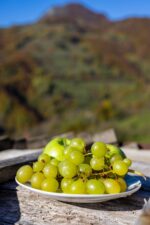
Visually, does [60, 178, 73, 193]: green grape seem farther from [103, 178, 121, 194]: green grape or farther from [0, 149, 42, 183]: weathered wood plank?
[0, 149, 42, 183]: weathered wood plank

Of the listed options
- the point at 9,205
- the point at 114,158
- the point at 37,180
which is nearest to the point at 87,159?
the point at 114,158

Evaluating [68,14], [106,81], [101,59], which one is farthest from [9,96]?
[68,14]

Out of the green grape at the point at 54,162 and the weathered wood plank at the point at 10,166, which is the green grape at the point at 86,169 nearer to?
the green grape at the point at 54,162

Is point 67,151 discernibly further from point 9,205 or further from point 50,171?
point 9,205

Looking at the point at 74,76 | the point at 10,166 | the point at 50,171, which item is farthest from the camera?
the point at 74,76

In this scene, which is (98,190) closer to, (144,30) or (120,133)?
(120,133)

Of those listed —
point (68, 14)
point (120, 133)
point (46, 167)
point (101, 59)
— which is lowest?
point (120, 133)
